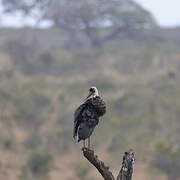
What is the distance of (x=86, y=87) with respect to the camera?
2942cm

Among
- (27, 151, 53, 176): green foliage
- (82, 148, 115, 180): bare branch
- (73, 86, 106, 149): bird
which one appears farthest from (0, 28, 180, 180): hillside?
(82, 148, 115, 180): bare branch

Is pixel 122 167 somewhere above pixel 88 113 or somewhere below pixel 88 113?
below

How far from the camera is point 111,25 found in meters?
38.5

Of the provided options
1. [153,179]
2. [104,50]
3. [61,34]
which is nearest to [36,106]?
[153,179]

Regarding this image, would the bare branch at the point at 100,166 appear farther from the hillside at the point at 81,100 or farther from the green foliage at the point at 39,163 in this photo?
the green foliage at the point at 39,163

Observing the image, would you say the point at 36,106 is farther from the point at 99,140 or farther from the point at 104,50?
the point at 104,50

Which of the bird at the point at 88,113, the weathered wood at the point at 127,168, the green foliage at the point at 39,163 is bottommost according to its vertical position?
the weathered wood at the point at 127,168

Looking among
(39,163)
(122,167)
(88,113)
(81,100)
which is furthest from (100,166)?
(81,100)

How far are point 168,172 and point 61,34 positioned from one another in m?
25.7

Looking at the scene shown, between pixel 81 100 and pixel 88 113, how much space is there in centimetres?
2077

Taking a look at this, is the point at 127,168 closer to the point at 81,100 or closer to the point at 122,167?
the point at 122,167

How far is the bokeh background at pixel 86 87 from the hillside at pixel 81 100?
40 millimetres

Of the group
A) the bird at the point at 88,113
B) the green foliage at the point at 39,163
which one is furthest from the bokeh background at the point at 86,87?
the bird at the point at 88,113

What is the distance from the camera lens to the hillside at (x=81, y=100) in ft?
68.0
